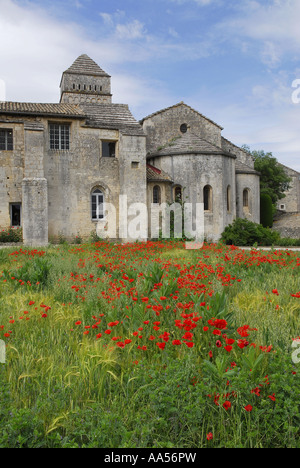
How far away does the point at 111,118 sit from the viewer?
2350 centimetres

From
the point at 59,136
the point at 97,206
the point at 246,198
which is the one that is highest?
the point at 59,136

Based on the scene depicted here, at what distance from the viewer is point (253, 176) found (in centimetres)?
2994

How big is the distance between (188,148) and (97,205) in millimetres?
7136

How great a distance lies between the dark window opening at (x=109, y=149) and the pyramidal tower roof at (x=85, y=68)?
14624 mm

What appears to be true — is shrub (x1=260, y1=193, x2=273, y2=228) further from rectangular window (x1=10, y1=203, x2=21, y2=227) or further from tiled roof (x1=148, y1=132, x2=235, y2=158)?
rectangular window (x1=10, y1=203, x2=21, y2=227)

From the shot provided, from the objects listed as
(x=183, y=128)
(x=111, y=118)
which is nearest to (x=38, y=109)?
(x=111, y=118)

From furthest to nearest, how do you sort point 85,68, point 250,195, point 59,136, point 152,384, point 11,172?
point 85,68 < point 250,195 < point 59,136 < point 11,172 < point 152,384

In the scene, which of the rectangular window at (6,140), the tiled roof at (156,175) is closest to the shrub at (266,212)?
the tiled roof at (156,175)

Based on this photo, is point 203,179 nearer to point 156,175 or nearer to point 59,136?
point 156,175

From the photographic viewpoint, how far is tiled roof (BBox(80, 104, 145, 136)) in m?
22.6

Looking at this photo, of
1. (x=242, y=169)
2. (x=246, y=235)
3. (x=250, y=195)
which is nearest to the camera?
(x=246, y=235)
